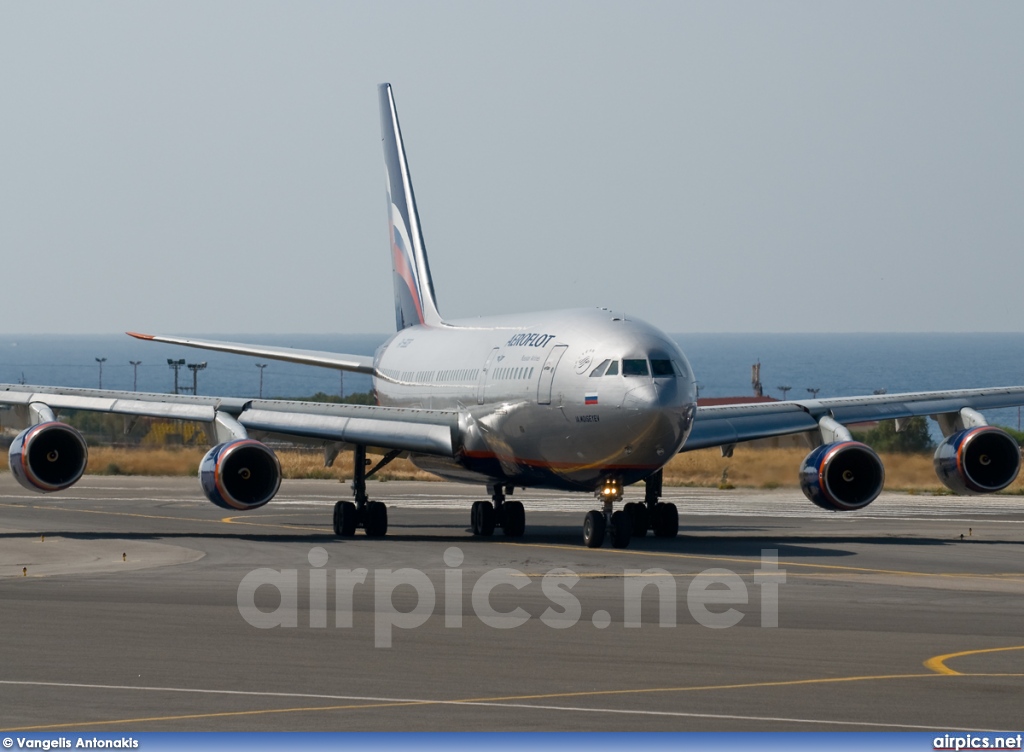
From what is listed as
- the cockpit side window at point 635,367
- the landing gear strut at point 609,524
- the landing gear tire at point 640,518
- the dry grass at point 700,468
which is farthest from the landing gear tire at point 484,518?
the dry grass at point 700,468

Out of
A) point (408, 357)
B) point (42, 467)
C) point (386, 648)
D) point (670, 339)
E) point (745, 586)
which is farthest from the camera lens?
point (408, 357)

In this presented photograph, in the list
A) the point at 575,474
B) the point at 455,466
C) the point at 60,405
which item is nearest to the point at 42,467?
the point at 60,405

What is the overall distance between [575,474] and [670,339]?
3049 millimetres

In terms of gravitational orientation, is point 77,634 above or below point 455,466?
below

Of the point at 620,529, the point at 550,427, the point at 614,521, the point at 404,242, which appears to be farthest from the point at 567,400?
the point at 404,242

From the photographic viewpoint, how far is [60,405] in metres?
33.7

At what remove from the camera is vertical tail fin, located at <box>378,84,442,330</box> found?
147 ft

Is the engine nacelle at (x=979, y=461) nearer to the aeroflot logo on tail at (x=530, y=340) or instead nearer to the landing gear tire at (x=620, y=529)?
the landing gear tire at (x=620, y=529)

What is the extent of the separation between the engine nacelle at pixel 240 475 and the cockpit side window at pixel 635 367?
6.95 m

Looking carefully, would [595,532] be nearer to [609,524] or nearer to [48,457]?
[609,524]

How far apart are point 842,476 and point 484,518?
739 cm

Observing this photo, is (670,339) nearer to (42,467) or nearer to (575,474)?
(575,474)

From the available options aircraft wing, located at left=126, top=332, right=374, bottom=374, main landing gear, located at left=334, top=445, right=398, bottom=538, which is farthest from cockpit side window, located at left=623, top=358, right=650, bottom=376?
aircraft wing, located at left=126, top=332, right=374, bottom=374

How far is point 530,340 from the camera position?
33.0 meters
